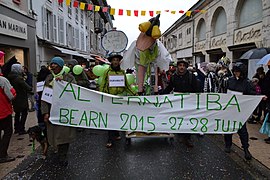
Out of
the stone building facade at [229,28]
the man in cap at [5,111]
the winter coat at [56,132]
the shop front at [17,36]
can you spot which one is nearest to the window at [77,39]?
the shop front at [17,36]

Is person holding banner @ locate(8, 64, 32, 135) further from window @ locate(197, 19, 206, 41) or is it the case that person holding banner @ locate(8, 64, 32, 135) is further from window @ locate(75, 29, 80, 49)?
window @ locate(197, 19, 206, 41)

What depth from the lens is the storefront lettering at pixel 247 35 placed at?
14.2 m

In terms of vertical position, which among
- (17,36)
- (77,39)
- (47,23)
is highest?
(77,39)

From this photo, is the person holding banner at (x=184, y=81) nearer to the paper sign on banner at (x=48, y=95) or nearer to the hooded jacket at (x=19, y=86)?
the paper sign on banner at (x=48, y=95)

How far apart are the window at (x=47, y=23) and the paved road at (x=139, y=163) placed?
11007 mm

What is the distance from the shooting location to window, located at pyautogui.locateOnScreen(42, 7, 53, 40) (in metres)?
14.1

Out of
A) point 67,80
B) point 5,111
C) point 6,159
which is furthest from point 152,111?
point 6,159

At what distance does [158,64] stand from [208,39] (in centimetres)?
1914

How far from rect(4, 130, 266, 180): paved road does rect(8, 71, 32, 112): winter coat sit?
1.65 metres

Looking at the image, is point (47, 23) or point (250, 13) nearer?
point (47, 23)

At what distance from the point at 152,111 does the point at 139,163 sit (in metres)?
0.93

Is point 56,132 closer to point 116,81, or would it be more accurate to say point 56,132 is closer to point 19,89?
point 116,81

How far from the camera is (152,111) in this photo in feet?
13.4

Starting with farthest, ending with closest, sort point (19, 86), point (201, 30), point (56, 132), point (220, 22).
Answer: point (201, 30), point (220, 22), point (19, 86), point (56, 132)
